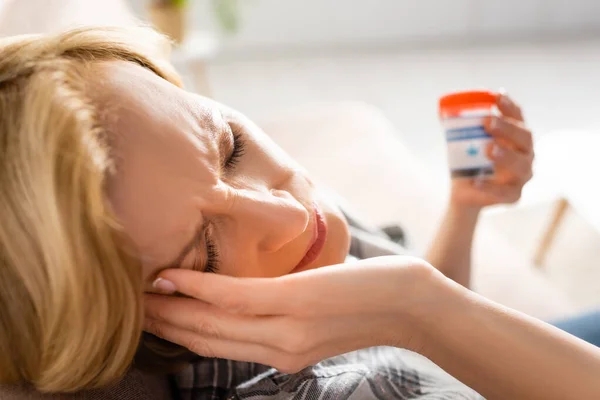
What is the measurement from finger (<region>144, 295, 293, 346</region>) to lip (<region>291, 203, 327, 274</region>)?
15 centimetres

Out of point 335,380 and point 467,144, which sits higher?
point 467,144

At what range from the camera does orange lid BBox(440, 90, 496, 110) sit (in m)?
1.00

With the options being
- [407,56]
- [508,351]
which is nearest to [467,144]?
[508,351]

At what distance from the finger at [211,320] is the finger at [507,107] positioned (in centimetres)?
59

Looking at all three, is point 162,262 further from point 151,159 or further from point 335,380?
point 335,380

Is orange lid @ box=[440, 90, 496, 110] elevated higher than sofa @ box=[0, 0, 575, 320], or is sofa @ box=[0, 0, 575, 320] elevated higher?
orange lid @ box=[440, 90, 496, 110]

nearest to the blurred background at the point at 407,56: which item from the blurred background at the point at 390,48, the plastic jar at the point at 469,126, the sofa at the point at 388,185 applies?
the blurred background at the point at 390,48

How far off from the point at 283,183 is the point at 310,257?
110 mm

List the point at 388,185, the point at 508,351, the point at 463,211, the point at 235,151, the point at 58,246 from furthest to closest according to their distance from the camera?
the point at 388,185
the point at 463,211
the point at 235,151
the point at 508,351
the point at 58,246

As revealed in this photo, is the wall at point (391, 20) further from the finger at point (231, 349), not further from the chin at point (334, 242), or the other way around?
→ the finger at point (231, 349)

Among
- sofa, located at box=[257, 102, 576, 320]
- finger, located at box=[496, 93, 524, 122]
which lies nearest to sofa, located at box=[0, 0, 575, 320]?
sofa, located at box=[257, 102, 576, 320]

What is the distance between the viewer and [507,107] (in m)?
1.06

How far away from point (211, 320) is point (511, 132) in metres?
0.63

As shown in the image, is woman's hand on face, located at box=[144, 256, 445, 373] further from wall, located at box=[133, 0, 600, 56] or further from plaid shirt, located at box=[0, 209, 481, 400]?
wall, located at box=[133, 0, 600, 56]
